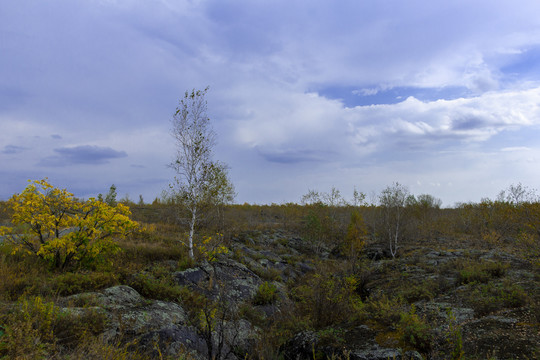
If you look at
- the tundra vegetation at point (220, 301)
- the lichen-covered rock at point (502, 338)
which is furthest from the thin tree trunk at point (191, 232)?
the lichen-covered rock at point (502, 338)

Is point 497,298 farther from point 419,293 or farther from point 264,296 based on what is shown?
point 264,296

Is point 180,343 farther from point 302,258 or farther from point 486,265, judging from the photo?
point 302,258

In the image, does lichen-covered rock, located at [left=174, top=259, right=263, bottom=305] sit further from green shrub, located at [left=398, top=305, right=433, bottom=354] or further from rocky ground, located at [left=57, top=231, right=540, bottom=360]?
green shrub, located at [left=398, top=305, right=433, bottom=354]

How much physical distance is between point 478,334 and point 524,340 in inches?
25.8

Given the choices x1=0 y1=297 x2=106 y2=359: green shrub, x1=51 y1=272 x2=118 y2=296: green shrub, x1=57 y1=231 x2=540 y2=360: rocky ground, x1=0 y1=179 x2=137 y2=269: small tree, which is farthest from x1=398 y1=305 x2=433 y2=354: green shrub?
x1=0 y1=179 x2=137 y2=269: small tree

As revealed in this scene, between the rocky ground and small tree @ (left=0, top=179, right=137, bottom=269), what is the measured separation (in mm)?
2258

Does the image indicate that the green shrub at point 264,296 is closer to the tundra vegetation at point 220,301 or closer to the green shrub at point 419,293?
the tundra vegetation at point 220,301

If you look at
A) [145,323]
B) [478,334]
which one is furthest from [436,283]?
[145,323]

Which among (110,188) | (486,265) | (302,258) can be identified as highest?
(110,188)

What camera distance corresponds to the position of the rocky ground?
4902 mm

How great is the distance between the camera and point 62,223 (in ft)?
29.4

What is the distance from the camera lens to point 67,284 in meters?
7.43

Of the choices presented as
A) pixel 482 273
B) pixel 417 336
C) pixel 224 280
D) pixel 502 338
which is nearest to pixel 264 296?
pixel 224 280

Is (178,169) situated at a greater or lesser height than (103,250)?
greater
